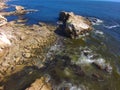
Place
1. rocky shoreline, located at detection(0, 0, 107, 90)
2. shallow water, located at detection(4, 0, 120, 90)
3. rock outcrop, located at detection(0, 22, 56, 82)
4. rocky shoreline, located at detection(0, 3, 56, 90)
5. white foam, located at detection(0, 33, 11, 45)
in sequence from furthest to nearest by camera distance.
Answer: white foam, located at detection(0, 33, 11, 45)
rock outcrop, located at detection(0, 22, 56, 82)
rocky shoreline, located at detection(0, 3, 56, 90)
rocky shoreline, located at detection(0, 0, 107, 90)
shallow water, located at detection(4, 0, 120, 90)

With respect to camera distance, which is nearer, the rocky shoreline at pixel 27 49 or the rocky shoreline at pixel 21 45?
the rocky shoreline at pixel 27 49

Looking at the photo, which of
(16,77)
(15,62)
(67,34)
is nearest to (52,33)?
(67,34)

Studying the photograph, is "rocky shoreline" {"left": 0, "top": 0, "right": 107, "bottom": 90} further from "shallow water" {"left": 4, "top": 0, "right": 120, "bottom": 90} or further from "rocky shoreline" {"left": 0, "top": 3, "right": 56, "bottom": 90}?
→ "shallow water" {"left": 4, "top": 0, "right": 120, "bottom": 90}

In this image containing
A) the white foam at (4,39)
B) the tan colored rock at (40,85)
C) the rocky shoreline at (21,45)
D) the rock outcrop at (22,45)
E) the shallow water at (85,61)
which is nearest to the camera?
the tan colored rock at (40,85)

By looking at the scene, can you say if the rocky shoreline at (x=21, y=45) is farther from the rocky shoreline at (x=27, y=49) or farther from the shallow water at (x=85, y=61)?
the shallow water at (x=85, y=61)

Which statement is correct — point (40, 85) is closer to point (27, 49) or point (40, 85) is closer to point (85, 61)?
point (85, 61)

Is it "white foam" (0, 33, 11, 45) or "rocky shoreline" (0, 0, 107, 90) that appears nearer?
"rocky shoreline" (0, 0, 107, 90)

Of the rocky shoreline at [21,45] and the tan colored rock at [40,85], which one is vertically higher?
the tan colored rock at [40,85]

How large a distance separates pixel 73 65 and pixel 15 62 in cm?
1393

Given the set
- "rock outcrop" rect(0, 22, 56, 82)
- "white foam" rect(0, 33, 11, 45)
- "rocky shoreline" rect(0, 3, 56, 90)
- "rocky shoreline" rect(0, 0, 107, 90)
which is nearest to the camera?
"rocky shoreline" rect(0, 0, 107, 90)

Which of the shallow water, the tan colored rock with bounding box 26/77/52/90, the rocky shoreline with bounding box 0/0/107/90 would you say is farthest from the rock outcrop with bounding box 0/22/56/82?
the tan colored rock with bounding box 26/77/52/90

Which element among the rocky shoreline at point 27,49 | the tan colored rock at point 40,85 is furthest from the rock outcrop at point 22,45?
the tan colored rock at point 40,85

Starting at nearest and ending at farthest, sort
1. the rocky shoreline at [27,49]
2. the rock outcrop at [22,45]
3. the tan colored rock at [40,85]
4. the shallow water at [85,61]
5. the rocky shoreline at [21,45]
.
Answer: the tan colored rock at [40,85] < the shallow water at [85,61] < the rocky shoreline at [27,49] < the rocky shoreline at [21,45] < the rock outcrop at [22,45]

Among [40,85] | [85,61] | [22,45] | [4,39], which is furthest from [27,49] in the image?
[40,85]
